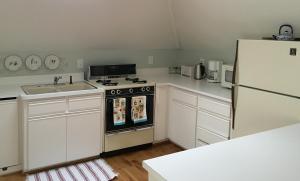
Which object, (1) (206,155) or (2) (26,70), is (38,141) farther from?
(1) (206,155)

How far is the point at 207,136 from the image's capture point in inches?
136

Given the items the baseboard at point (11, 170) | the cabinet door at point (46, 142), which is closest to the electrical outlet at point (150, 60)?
the cabinet door at point (46, 142)

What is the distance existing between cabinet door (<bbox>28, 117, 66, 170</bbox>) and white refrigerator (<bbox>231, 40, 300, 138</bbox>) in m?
1.82

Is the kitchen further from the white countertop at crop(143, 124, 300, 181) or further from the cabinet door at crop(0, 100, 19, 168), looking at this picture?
the white countertop at crop(143, 124, 300, 181)

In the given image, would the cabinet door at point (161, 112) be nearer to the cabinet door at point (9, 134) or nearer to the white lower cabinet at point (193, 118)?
the white lower cabinet at point (193, 118)

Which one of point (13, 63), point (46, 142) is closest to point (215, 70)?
point (46, 142)

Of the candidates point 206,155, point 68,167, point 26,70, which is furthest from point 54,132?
point 206,155

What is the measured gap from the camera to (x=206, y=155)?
158 centimetres

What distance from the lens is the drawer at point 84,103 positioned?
333 centimetres

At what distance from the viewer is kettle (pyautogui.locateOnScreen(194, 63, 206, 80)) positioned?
425 centimetres

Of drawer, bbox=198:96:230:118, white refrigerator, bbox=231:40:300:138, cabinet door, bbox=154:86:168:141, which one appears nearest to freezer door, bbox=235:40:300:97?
white refrigerator, bbox=231:40:300:138

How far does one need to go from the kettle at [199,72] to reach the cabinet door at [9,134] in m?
2.35

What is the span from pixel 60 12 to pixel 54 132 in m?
1.33

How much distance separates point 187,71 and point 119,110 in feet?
4.46
